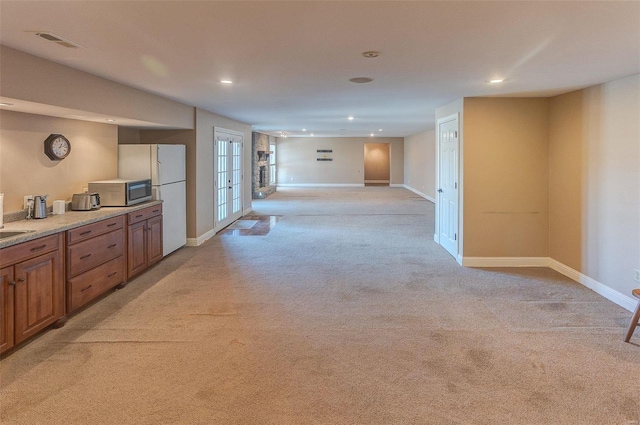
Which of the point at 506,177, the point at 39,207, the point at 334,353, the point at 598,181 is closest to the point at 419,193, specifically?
the point at 506,177

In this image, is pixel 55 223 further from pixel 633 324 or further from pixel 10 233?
pixel 633 324

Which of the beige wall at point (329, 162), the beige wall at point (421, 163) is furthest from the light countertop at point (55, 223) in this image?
the beige wall at point (329, 162)

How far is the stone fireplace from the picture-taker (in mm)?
13771

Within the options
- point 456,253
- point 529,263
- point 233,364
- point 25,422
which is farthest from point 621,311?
point 25,422

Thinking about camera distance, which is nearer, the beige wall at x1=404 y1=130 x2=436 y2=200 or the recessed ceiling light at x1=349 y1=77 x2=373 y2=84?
the recessed ceiling light at x1=349 y1=77 x2=373 y2=84

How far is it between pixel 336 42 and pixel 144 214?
3413mm

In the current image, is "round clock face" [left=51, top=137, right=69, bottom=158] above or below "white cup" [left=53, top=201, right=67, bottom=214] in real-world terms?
A: above

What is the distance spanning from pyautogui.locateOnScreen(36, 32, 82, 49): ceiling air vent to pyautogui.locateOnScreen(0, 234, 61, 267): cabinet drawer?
1449mm

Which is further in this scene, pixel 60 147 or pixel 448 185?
pixel 448 185

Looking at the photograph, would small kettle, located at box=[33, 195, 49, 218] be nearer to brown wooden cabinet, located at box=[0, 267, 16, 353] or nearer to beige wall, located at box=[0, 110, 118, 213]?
beige wall, located at box=[0, 110, 118, 213]

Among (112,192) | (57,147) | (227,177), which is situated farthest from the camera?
(227,177)

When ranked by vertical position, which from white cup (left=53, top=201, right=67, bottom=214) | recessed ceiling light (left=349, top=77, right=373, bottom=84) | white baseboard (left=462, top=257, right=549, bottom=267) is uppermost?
recessed ceiling light (left=349, top=77, right=373, bottom=84)

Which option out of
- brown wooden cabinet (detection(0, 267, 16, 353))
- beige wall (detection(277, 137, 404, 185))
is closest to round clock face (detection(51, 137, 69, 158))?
brown wooden cabinet (detection(0, 267, 16, 353))

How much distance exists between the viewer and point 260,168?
1523cm
